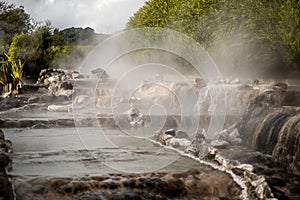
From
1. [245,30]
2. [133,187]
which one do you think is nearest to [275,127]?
[133,187]

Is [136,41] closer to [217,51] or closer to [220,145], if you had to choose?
[217,51]

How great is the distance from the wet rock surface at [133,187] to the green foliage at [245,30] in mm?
9306

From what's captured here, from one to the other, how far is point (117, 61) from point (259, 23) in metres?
21.9

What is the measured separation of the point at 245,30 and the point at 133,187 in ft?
41.0

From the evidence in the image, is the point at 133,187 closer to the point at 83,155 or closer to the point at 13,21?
the point at 83,155

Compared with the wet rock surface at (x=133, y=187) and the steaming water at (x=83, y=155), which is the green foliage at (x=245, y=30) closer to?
the steaming water at (x=83, y=155)

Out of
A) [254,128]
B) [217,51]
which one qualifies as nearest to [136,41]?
[217,51]

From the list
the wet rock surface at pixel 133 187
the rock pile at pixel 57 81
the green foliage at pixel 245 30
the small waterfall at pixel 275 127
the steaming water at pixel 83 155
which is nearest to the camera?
the wet rock surface at pixel 133 187

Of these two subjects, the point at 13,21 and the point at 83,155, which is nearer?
the point at 83,155

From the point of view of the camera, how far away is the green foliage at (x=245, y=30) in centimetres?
1461

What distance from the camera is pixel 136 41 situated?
103 feet

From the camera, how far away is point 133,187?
238 inches

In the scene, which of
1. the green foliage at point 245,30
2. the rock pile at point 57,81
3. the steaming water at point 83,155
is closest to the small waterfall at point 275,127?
the steaming water at point 83,155

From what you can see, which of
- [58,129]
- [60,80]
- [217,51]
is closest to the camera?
[58,129]
